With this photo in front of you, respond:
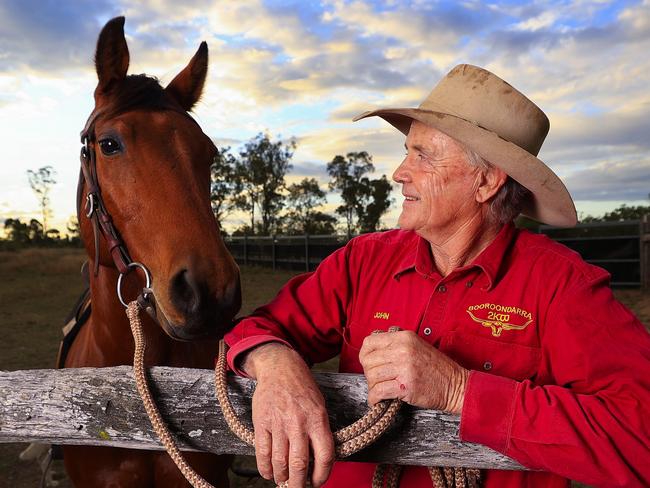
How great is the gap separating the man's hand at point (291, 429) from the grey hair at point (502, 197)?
0.85 m

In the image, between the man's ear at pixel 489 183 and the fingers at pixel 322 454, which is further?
the man's ear at pixel 489 183

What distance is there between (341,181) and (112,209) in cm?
3788

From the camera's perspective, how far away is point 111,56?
230cm

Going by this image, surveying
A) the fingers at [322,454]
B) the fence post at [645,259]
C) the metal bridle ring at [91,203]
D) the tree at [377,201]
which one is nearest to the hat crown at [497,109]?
the fingers at [322,454]

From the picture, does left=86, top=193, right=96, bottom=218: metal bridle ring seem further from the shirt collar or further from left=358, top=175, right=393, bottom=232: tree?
left=358, top=175, right=393, bottom=232: tree

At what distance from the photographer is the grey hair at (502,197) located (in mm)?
1644

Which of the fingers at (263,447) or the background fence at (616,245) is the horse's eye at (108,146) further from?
the background fence at (616,245)

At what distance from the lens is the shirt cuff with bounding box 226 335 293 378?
1403mm

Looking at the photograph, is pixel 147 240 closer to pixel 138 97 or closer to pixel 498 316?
pixel 138 97

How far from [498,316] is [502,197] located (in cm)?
42

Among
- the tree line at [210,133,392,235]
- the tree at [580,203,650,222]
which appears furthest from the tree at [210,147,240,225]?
the tree at [580,203,650,222]

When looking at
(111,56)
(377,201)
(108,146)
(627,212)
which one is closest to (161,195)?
(108,146)

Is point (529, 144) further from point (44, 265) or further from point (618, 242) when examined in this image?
point (44, 265)

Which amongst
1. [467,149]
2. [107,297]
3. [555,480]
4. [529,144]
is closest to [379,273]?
[467,149]
